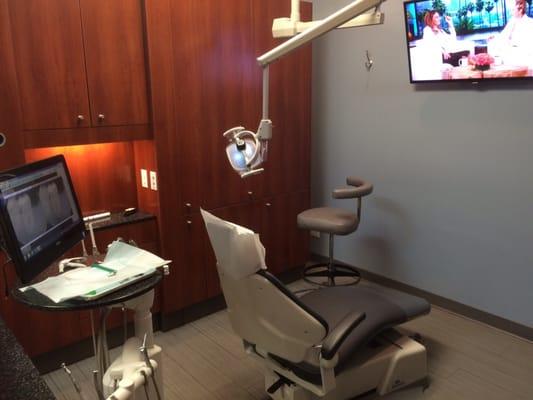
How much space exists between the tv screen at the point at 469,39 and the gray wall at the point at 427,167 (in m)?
0.15

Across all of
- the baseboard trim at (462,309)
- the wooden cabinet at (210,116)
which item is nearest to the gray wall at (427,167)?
the baseboard trim at (462,309)

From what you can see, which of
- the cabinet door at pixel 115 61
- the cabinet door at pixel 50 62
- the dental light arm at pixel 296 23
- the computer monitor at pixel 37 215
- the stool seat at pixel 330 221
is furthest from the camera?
the stool seat at pixel 330 221

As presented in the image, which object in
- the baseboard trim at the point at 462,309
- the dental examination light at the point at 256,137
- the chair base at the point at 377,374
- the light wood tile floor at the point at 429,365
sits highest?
the dental examination light at the point at 256,137

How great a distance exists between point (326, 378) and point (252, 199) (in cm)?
165

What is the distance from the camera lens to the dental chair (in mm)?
1799

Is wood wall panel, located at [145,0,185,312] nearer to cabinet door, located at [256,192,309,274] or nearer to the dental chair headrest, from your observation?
cabinet door, located at [256,192,309,274]

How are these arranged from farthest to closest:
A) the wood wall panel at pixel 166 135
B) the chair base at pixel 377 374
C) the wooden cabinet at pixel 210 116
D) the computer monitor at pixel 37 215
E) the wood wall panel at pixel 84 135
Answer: the wooden cabinet at pixel 210 116, the wood wall panel at pixel 166 135, the wood wall panel at pixel 84 135, the chair base at pixel 377 374, the computer monitor at pixel 37 215

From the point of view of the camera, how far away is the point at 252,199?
3.36 m

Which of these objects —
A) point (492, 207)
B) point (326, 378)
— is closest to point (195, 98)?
point (326, 378)

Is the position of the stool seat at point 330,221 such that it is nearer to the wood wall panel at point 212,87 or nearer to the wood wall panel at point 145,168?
the wood wall panel at point 212,87

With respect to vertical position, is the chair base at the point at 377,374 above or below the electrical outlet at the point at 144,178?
below

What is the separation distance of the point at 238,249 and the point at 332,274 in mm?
1830

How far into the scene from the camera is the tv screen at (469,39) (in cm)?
256

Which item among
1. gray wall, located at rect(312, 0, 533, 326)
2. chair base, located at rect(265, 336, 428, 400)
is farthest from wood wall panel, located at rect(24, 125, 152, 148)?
gray wall, located at rect(312, 0, 533, 326)
